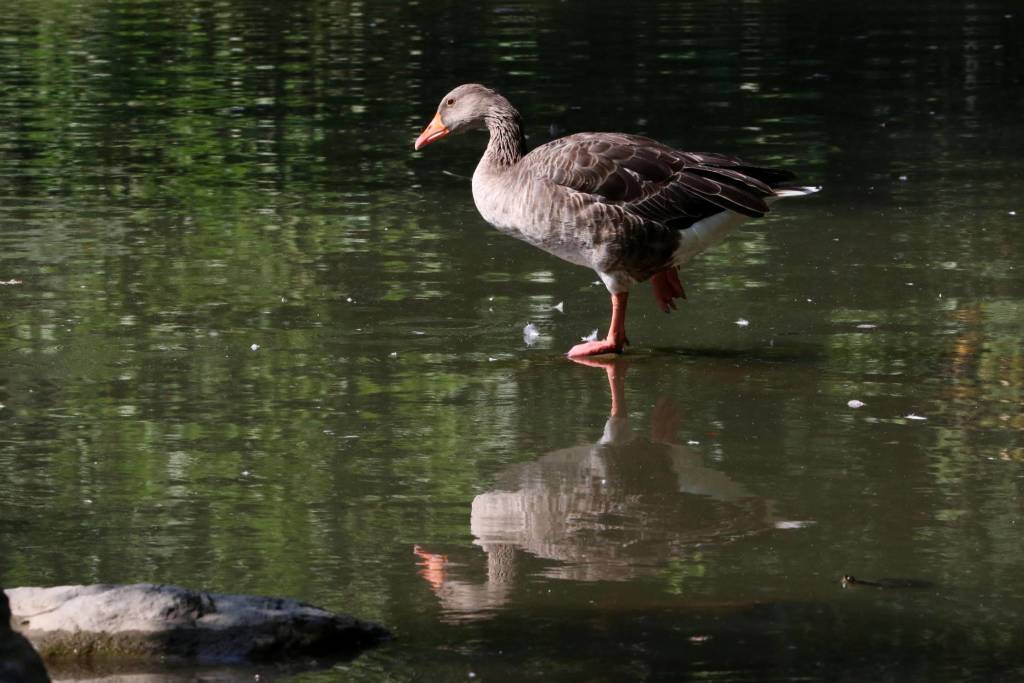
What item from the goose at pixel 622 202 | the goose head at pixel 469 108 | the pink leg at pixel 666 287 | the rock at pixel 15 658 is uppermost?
the goose head at pixel 469 108

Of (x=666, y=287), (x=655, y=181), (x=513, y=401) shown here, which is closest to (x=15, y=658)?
(x=513, y=401)

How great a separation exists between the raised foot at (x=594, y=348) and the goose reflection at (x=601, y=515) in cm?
124

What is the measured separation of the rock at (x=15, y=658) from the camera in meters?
4.09

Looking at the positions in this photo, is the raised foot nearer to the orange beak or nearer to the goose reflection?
the goose reflection

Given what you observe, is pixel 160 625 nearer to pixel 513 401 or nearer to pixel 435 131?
pixel 513 401

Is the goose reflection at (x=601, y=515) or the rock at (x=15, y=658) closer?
the rock at (x=15, y=658)

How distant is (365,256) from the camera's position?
1169 centimetres

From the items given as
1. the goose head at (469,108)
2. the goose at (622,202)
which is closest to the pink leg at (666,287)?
the goose at (622,202)

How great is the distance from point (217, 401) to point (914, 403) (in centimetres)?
329

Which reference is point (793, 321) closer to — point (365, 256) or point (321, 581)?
point (365, 256)

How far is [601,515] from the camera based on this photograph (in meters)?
6.84

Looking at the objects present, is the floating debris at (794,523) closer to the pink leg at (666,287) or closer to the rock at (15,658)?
the pink leg at (666,287)

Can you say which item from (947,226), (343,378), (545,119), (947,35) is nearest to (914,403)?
(343,378)

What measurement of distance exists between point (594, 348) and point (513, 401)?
0.87 m
